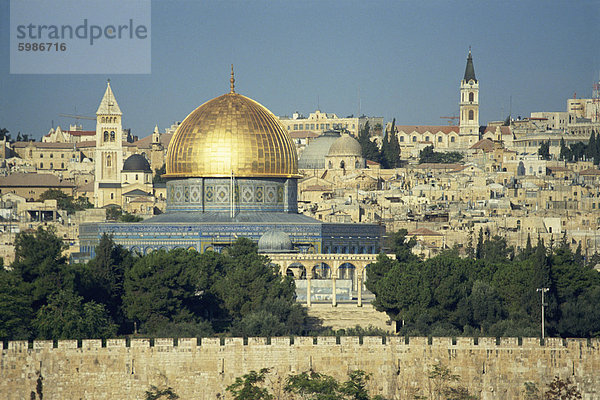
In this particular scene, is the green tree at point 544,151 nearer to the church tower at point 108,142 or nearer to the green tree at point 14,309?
the church tower at point 108,142

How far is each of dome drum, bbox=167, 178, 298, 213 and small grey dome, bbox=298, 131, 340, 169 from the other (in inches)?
2027

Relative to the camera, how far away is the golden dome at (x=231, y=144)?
54.0 meters

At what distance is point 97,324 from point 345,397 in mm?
6956

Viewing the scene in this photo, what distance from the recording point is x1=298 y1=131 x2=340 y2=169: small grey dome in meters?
107

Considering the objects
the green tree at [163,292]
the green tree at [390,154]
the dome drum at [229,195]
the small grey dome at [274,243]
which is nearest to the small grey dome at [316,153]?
the green tree at [390,154]

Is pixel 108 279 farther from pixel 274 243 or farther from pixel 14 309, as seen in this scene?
pixel 274 243

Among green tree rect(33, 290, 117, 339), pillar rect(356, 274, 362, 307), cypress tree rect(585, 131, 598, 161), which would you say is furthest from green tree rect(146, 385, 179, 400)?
cypress tree rect(585, 131, 598, 161)

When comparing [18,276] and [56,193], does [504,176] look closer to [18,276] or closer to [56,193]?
[56,193]

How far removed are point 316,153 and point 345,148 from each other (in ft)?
11.1

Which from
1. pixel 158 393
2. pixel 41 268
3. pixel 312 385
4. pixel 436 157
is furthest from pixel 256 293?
pixel 436 157

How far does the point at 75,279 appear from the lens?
40.0m

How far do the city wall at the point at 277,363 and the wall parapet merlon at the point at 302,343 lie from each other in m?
0.02

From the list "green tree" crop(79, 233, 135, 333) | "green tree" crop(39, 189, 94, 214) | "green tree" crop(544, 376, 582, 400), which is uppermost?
"green tree" crop(39, 189, 94, 214)

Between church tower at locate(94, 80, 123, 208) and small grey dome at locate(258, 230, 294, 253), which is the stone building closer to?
church tower at locate(94, 80, 123, 208)
